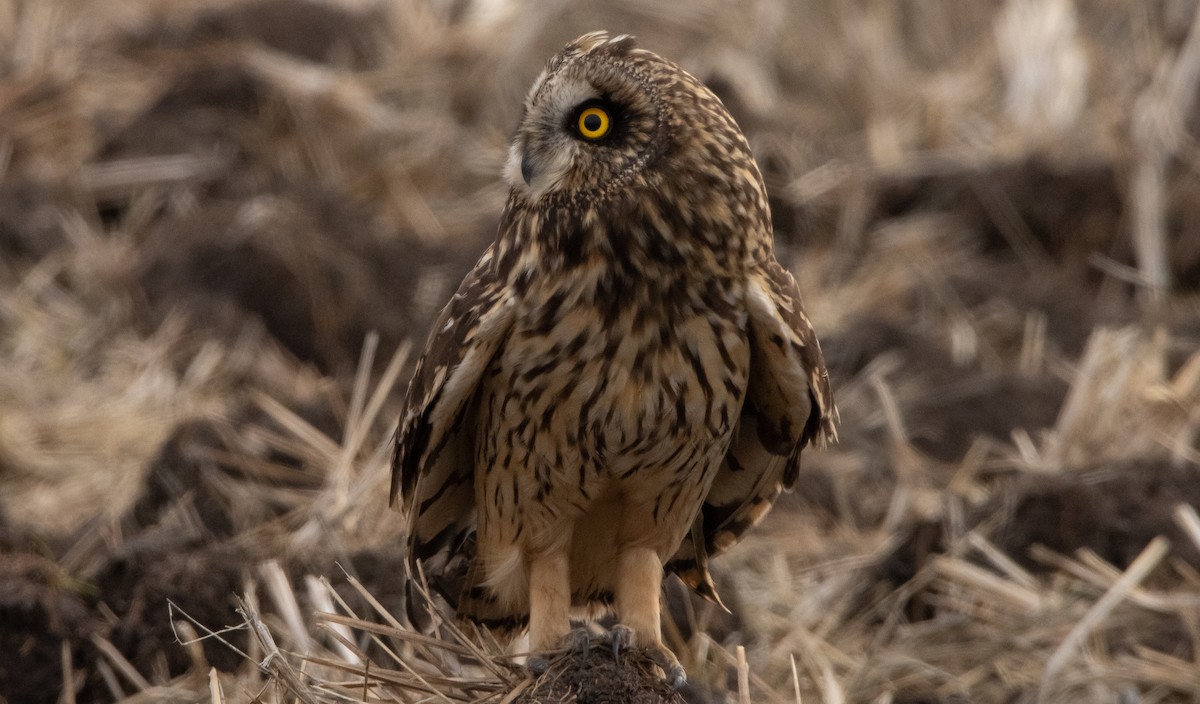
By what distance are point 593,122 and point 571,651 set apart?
4.09 feet

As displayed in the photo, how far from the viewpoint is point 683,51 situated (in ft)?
37.7

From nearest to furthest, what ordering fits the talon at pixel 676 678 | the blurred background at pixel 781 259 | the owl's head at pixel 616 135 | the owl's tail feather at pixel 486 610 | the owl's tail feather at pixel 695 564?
the owl's head at pixel 616 135
the talon at pixel 676 678
the owl's tail feather at pixel 486 610
the owl's tail feather at pixel 695 564
the blurred background at pixel 781 259

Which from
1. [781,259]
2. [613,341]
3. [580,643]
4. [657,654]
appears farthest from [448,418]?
[781,259]

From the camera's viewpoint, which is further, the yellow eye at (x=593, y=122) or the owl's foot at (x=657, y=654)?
the owl's foot at (x=657, y=654)

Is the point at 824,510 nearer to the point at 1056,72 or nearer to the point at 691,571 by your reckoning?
the point at 691,571

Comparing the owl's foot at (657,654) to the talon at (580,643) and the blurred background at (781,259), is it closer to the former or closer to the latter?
the talon at (580,643)

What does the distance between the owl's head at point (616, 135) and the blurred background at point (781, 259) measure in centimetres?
130

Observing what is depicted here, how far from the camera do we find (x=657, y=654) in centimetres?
455

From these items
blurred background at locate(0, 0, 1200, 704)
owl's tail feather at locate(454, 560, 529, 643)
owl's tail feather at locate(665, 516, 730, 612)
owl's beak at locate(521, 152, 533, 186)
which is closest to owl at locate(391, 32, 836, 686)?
owl's beak at locate(521, 152, 533, 186)

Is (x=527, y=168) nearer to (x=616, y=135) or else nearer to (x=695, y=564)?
(x=616, y=135)

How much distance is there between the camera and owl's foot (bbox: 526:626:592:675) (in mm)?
4367

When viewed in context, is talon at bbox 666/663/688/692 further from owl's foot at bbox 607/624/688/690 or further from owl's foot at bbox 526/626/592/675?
owl's foot at bbox 526/626/592/675

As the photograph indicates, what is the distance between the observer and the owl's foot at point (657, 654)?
4449 mm

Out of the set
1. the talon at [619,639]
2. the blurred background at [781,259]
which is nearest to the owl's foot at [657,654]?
the talon at [619,639]
